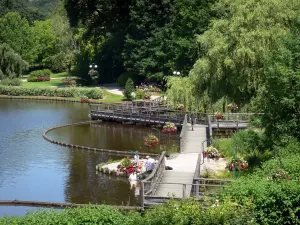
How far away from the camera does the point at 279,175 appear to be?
21203mm

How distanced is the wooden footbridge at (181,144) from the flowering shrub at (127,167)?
1.85 metres

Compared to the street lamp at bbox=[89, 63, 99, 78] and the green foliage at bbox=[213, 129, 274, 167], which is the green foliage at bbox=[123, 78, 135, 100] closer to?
the street lamp at bbox=[89, 63, 99, 78]

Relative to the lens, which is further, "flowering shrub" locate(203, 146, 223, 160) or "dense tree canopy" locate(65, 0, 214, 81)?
"dense tree canopy" locate(65, 0, 214, 81)

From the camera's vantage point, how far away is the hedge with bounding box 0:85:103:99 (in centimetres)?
6875

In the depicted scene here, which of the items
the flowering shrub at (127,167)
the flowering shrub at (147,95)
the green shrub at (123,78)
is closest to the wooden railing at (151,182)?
the flowering shrub at (127,167)

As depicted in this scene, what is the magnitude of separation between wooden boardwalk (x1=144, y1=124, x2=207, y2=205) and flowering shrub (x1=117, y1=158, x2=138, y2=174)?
1.86 metres

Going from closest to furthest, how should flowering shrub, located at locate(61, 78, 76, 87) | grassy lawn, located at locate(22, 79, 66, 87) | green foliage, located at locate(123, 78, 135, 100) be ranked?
green foliage, located at locate(123, 78, 135, 100) < flowering shrub, located at locate(61, 78, 76, 87) < grassy lawn, located at locate(22, 79, 66, 87)

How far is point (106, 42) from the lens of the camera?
7988 cm

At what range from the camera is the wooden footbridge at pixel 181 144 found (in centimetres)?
2523

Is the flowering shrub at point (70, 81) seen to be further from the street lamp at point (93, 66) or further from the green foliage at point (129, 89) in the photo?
the green foliage at point (129, 89)

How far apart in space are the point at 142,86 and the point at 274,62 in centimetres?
4247

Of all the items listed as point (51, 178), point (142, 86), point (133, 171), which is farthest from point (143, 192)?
point (142, 86)

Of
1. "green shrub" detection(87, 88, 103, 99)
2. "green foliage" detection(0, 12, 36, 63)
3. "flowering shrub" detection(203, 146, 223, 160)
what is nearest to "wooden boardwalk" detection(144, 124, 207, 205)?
"flowering shrub" detection(203, 146, 223, 160)

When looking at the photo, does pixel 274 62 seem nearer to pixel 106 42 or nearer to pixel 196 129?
pixel 196 129
